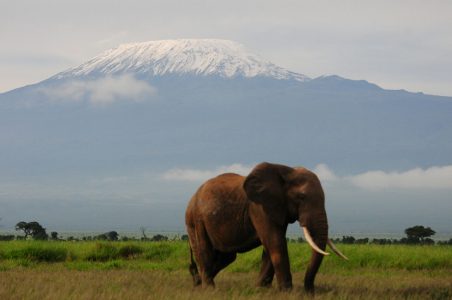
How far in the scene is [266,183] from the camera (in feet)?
56.5

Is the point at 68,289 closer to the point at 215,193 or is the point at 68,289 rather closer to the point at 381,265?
the point at 215,193

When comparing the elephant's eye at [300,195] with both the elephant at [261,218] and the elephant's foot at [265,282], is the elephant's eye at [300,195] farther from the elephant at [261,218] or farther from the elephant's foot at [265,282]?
the elephant's foot at [265,282]

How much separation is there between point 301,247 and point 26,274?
8.58 meters

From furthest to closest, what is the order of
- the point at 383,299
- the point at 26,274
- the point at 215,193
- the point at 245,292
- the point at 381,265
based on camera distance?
the point at 381,265
the point at 26,274
the point at 215,193
the point at 245,292
the point at 383,299

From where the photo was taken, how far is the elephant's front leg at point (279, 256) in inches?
664

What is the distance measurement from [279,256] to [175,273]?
6.27 m

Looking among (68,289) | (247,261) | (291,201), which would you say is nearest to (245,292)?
(291,201)

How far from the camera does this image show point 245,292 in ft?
55.8

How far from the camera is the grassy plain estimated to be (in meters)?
16.4

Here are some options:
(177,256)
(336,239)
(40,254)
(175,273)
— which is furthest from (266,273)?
(336,239)

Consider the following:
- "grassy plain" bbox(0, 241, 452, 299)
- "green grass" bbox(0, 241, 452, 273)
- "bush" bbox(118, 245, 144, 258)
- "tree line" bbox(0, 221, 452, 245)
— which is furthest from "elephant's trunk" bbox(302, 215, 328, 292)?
"tree line" bbox(0, 221, 452, 245)

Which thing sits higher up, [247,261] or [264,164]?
[264,164]

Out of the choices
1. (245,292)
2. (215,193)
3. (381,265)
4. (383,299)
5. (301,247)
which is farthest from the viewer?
(301,247)

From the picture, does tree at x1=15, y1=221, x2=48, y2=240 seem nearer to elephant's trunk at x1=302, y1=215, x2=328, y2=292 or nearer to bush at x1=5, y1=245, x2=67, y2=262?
bush at x1=5, y1=245, x2=67, y2=262
